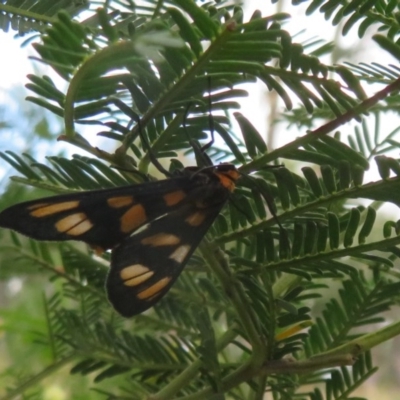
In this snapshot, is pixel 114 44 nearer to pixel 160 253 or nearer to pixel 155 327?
pixel 160 253

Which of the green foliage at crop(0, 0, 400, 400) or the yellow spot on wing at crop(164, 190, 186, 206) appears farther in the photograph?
the yellow spot on wing at crop(164, 190, 186, 206)

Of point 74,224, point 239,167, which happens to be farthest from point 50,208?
point 239,167

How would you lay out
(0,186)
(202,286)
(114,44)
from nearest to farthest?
(114,44) < (202,286) < (0,186)

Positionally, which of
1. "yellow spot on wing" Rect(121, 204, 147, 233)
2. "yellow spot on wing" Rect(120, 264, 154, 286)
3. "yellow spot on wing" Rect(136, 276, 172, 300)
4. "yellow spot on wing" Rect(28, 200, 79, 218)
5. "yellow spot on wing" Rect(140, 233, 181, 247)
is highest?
"yellow spot on wing" Rect(28, 200, 79, 218)

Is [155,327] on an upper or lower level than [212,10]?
lower

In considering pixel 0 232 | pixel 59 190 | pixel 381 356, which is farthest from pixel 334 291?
pixel 59 190

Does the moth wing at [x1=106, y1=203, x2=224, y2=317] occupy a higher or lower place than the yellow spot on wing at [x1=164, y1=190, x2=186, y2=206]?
lower
